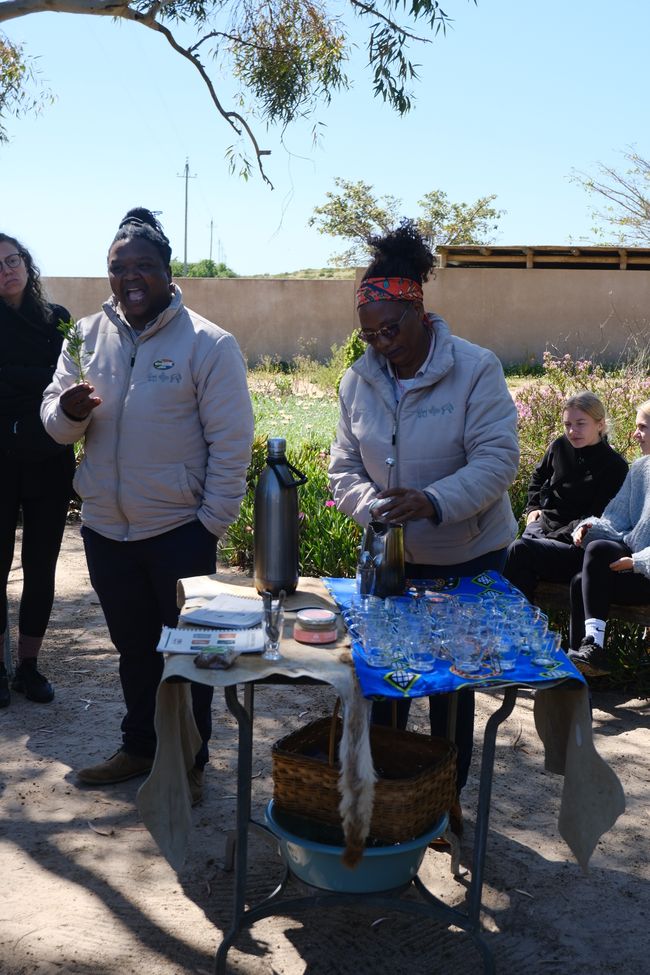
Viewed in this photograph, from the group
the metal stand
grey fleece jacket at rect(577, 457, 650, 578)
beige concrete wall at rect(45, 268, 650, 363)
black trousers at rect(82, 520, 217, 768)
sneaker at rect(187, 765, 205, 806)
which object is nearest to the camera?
the metal stand

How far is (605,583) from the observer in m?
4.84

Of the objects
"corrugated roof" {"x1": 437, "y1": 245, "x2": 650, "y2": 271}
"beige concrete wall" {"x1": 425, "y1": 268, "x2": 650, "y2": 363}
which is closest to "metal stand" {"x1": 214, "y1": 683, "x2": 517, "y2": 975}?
"beige concrete wall" {"x1": 425, "y1": 268, "x2": 650, "y2": 363}

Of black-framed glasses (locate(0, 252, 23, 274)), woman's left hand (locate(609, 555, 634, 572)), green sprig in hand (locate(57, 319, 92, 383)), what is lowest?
woman's left hand (locate(609, 555, 634, 572))

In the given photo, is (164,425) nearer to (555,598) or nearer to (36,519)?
(36,519)

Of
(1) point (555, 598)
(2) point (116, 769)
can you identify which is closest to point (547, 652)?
(2) point (116, 769)

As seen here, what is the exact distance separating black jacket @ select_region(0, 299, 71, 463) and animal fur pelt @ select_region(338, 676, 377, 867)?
2.34 metres

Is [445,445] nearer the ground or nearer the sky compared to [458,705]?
nearer the sky

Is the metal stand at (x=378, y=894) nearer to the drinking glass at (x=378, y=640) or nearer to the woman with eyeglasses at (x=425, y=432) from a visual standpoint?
the drinking glass at (x=378, y=640)

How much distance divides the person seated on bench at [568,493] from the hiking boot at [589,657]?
0.47 m

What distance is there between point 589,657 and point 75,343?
2.88m

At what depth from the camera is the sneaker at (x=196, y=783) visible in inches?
145

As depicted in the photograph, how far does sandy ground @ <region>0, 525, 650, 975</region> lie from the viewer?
9.13ft

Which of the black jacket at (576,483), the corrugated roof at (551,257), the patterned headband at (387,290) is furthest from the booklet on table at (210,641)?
the corrugated roof at (551,257)

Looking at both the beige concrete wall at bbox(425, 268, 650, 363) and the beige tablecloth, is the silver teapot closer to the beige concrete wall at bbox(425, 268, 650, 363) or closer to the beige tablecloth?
the beige tablecloth
